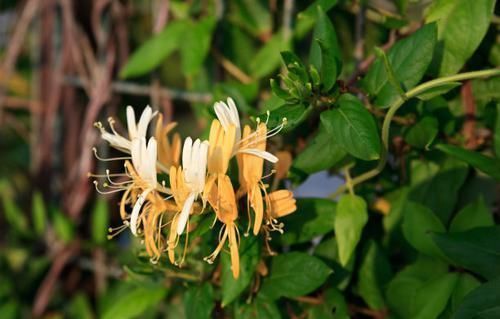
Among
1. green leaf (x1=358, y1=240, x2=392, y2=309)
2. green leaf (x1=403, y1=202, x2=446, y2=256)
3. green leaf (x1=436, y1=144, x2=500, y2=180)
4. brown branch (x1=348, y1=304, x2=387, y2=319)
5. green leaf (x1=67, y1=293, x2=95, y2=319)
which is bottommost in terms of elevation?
green leaf (x1=67, y1=293, x2=95, y2=319)

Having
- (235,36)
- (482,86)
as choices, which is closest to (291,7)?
(235,36)

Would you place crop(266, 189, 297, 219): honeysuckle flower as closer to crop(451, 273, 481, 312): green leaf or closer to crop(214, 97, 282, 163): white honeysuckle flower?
crop(214, 97, 282, 163): white honeysuckle flower

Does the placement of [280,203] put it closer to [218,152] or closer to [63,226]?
[218,152]

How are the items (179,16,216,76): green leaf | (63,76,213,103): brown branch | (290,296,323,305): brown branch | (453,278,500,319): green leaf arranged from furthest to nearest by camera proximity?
(63,76,213,103): brown branch, (179,16,216,76): green leaf, (290,296,323,305): brown branch, (453,278,500,319): green leaf

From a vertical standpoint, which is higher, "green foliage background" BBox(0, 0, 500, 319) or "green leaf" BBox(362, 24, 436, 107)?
"green leaf" BBox(362, 24, 436, 107)

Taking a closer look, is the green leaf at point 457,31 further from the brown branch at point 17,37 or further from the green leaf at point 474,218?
the brown branch at point 17,37

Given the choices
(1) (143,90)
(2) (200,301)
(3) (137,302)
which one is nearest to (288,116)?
(2) (200,301)

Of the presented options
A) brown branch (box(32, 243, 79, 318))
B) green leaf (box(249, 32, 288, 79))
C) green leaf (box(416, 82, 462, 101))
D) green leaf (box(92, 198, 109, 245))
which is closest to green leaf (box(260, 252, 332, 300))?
green leaf (box(416, 82, 462, 101))

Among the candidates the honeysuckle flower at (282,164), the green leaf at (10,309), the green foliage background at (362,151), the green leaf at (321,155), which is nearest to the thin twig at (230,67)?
the green foliage background at (362,151)
